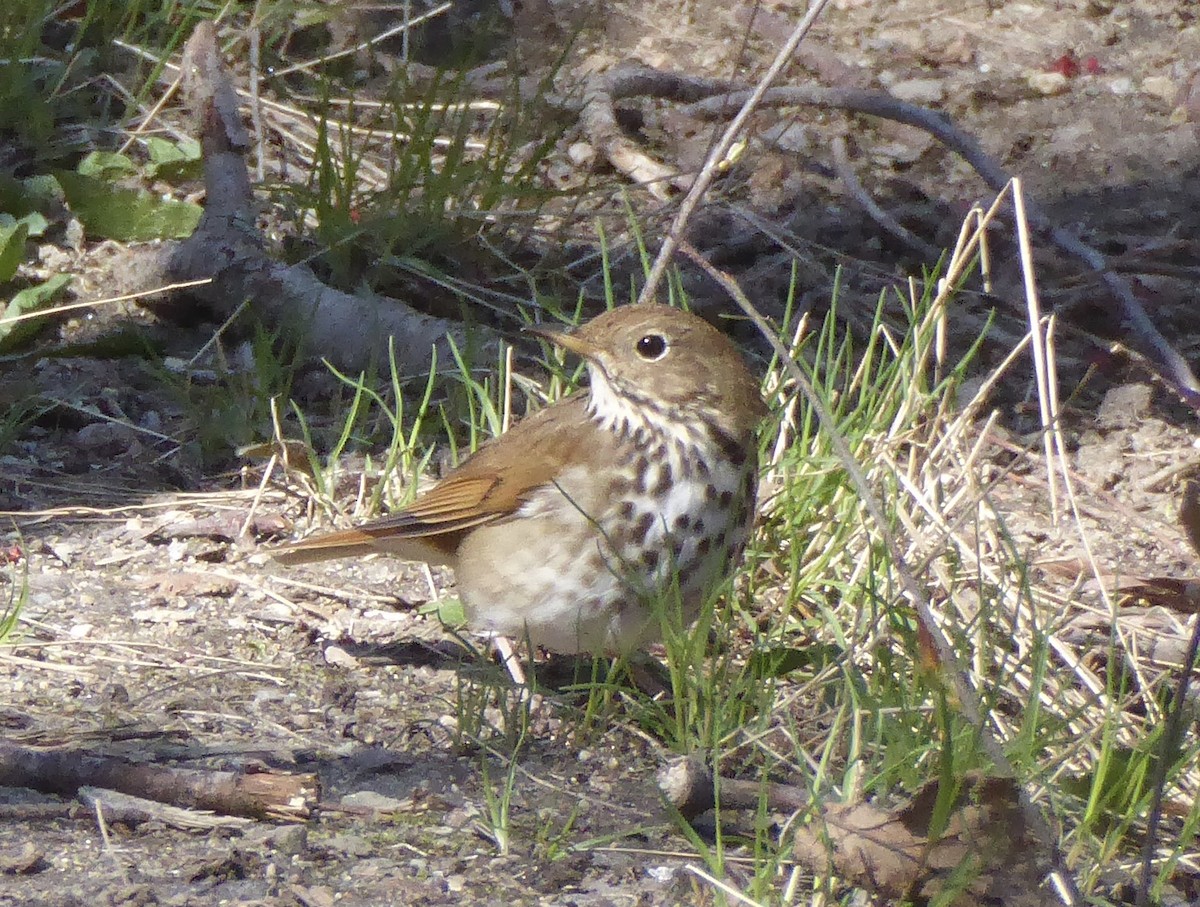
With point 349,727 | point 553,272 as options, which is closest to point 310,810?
point 349,727

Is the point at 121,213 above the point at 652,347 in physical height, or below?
below

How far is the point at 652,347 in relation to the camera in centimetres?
357

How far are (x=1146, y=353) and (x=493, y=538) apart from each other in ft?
7.14

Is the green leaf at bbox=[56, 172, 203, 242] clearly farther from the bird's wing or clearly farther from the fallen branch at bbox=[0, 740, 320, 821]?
the fallen branch at bbox=[0, 740, 320, 821]

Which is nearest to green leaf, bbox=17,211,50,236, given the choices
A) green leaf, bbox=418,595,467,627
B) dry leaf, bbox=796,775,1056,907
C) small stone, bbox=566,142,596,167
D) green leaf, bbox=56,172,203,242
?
green leaf, bbox=56,172,203,242

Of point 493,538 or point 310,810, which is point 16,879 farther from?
point 493,538

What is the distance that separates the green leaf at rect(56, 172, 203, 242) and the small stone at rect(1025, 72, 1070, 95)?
3.07 meters

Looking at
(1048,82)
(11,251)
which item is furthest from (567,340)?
(1048,82)

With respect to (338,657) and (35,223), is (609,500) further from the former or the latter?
(35,223)

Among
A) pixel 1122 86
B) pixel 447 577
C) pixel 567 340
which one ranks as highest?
pixel 1122 86

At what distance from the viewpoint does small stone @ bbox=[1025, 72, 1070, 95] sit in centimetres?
612

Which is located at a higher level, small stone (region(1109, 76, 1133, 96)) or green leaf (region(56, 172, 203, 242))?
small stone (region(1109, 76, 1133, 96))

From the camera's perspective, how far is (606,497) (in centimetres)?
342

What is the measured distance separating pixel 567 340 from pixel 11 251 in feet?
6.78
